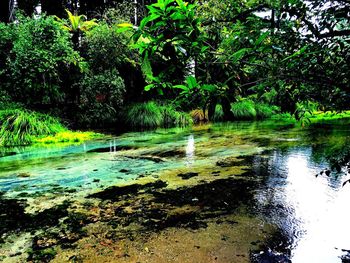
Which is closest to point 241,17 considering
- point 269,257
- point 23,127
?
point 269,257

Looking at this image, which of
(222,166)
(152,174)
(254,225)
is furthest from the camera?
(222,166)

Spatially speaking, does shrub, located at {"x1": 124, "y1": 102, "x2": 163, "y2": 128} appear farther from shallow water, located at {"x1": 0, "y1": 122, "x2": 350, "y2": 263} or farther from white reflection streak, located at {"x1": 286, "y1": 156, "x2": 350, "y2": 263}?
white reflection streak, located at {"x1": 286, "y1": 156, "x2": 350, "y2": 263}

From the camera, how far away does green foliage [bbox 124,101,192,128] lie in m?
10.9

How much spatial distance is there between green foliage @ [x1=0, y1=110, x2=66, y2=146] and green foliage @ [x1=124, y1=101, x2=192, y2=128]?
9.48 ft

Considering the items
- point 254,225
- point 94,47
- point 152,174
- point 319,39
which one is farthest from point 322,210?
point 94,47

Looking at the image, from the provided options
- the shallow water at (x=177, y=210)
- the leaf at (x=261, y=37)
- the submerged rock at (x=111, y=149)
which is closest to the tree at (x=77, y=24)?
the submerged rock at (x=111, y=149)

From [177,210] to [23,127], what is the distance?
21.6 ft

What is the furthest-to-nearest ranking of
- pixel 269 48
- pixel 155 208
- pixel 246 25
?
pixel 155 208, pixel 246 25, pixel 269 48

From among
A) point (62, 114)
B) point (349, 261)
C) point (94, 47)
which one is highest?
point (94, 47)

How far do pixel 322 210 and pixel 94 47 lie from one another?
867cm

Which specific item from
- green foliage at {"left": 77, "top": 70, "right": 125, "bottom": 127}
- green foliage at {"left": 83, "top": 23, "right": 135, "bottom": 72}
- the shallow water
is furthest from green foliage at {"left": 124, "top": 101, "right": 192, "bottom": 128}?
the shallow water

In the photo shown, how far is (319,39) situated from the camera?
4.68 ft

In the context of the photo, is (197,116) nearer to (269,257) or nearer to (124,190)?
(124,190)

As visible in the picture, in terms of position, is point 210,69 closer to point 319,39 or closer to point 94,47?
point 319,39
